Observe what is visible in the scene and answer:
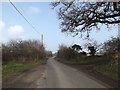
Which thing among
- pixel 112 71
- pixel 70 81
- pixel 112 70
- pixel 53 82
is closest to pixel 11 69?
pixel 112 70

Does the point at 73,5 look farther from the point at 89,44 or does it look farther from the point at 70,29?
the point at 89,44

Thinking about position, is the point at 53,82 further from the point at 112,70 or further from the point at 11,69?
the point at 11,69

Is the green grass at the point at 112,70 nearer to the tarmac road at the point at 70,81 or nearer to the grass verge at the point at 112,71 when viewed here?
the grass verge at the point at 112,71

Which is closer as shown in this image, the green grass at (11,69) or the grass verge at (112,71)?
the grass verge at (112,71)

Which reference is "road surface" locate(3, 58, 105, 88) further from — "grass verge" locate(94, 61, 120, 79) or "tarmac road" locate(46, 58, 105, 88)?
"grass verge" locate(94, 61, 120, 79)

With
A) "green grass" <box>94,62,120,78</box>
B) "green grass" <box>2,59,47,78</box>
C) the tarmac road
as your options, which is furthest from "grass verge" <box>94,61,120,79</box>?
"green grass" <box>2,59,47,78</box>

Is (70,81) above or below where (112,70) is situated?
below

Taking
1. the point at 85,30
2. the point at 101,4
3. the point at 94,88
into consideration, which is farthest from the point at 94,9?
the point at 94,88

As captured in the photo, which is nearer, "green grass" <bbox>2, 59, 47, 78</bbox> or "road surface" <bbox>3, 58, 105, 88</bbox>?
"road surface" <bbox>3, 58, 105, 88</bbox>

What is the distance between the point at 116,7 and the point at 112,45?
22.7 ft

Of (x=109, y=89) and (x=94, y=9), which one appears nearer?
(x=109, y=89)

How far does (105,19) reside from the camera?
25.3m

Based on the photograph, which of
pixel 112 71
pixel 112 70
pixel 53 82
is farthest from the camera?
pixel 112 70

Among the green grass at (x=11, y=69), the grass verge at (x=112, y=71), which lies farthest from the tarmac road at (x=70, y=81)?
the green grass at (x=11, y=69)
